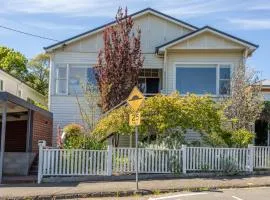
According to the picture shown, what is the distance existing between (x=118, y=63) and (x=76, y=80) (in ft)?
9.46

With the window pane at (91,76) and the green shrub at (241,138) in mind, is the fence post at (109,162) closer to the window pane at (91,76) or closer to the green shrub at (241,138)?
the green shrub at (241,138)

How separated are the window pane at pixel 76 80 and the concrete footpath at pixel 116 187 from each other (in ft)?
29.5

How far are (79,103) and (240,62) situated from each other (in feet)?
26.2

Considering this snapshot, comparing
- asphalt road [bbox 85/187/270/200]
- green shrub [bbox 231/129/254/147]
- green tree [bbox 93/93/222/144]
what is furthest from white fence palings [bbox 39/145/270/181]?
asphalt road [bbox 85/187/270/200]

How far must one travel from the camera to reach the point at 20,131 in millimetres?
25078

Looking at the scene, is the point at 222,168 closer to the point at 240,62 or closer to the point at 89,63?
the point at 240,62

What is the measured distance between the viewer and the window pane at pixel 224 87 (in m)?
25.1

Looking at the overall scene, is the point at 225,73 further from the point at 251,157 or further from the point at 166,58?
the point at 251,157

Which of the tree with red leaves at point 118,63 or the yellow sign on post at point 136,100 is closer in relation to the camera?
the yellow sign on post at point 136,100

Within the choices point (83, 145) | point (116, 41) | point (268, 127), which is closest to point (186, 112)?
point (83, 145)

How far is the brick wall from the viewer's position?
2238 cm

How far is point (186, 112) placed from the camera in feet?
66.3

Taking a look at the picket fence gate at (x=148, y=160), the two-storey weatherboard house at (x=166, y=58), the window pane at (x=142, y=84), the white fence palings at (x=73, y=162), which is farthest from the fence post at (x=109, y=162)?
the window pane at (x=142, y=84)

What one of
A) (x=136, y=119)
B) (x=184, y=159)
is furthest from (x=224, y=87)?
(x=136, y=119)
